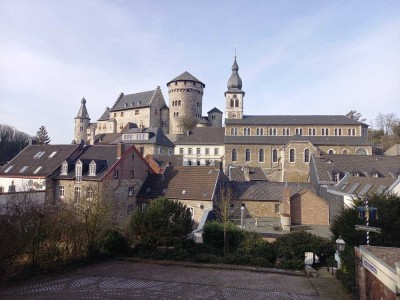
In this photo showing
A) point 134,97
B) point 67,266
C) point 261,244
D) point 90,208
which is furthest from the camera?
point 134,97

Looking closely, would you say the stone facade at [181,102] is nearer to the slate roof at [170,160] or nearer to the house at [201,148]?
the house at [201,148]

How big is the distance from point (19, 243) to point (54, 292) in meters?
2.72

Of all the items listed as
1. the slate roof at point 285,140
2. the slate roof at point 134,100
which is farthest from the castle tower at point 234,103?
the slate roof at point 134,100

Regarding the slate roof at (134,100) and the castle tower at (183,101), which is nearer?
the castle tower at (183,101)

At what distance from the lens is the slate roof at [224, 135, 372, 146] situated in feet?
178

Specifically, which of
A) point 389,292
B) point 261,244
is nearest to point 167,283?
point 261,244

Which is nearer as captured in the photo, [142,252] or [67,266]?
[67,266]

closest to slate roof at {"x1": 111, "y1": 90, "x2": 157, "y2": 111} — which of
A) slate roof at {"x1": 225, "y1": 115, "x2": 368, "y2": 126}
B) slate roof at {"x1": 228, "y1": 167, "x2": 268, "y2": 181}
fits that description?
slate roof at {"x1": 225, "y1": 115, "x2": 368, "y2": 126}

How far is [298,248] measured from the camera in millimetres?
16828

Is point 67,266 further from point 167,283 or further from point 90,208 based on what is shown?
point 167,283

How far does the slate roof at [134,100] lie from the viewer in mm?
74062

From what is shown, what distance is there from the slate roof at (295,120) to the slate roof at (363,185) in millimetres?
32416

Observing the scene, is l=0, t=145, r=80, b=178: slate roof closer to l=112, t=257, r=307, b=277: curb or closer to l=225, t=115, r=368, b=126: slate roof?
l=112, t=257, r=307, b=277: curb

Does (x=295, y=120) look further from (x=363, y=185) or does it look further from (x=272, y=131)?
(x=363, y=185)
